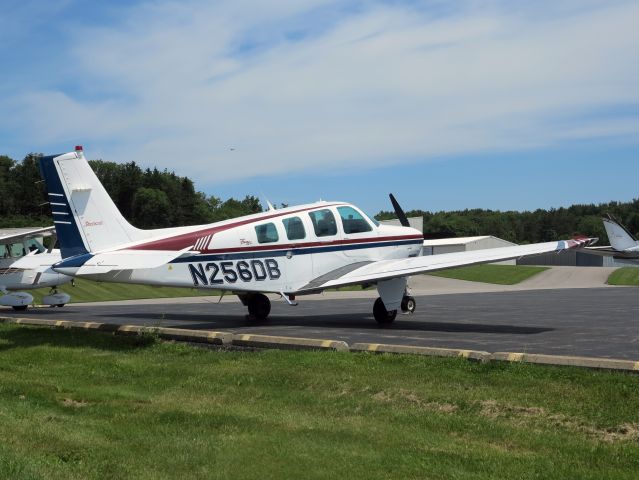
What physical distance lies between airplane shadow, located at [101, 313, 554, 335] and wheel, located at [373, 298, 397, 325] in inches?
6.7

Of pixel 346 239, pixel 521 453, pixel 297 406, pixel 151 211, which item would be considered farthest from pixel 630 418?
pixel 151 211

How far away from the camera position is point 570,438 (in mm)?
6367

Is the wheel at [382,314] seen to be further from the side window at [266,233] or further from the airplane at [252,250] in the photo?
the side window at [266,233]

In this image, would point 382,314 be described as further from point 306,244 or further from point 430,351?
point 430,351

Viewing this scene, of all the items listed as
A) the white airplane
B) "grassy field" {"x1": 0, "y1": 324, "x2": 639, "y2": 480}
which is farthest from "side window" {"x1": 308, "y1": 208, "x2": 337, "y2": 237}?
the white airplane

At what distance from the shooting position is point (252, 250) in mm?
15461

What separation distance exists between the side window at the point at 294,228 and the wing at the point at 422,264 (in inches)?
43.9

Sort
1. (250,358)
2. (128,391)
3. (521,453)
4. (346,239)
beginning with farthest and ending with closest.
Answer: (346,239) → (250,358) → (128,391) → (521,453)

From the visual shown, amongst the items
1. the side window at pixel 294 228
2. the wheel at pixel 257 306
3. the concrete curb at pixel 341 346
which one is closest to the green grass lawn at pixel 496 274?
the wheel at pixel 257 306

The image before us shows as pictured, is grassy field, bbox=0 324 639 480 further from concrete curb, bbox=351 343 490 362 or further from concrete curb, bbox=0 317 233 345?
concrete curb, bbox=0 317 233 345

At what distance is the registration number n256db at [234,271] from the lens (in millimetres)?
14922

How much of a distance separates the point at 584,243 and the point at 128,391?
35.1 ft

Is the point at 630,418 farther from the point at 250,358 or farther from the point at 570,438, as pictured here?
the point at 250,358

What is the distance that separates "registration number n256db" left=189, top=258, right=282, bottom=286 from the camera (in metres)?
14.9
